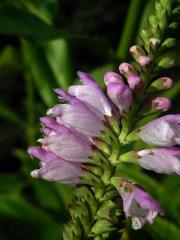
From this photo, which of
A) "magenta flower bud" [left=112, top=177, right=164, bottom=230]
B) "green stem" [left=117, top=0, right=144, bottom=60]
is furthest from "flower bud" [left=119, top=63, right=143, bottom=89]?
"green stem" [left=117, top=0, right=144, bottom=60]

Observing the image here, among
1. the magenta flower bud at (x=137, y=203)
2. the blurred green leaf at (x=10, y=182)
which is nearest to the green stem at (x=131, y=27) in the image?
the blurred green leaf at (x=10, y=182)

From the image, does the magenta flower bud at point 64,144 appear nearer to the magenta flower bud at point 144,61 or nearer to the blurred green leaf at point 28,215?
the magenta flower bud at point 144,61

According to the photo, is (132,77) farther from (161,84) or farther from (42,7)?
(42,7)

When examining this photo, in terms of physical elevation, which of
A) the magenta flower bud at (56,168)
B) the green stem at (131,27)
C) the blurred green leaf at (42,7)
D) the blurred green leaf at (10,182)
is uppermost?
the blurred green leaf at (42,7)

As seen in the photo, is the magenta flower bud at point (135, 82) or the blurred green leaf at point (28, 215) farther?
the blurred green leaf at point (28, 215)

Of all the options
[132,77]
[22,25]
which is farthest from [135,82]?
[22,25]

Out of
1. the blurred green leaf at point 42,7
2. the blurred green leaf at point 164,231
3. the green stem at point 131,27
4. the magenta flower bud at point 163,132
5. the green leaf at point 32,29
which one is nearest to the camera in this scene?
the magenta flower bud at point 163,132

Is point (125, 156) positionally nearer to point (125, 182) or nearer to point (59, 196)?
point (125, 182)
